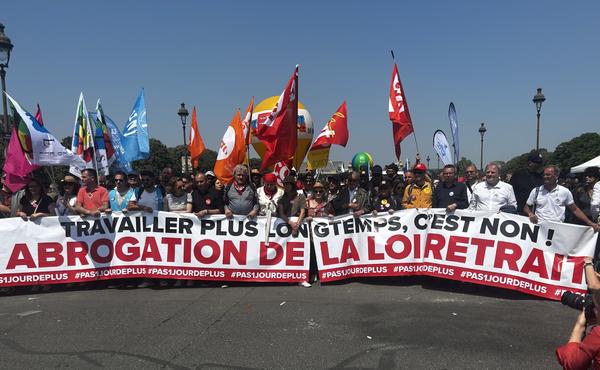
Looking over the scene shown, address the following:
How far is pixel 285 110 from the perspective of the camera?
258 inches

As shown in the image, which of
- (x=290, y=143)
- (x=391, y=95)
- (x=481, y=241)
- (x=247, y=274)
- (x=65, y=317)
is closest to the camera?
(x=65, y=317)

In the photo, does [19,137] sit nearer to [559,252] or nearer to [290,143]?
[290,143]

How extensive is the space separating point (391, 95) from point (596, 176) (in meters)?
3.94

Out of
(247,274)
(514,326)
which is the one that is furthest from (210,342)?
(514,326)

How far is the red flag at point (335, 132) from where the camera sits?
1048 cm

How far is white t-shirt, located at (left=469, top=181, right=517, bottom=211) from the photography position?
5.39 meters

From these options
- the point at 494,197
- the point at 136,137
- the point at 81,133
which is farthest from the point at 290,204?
the point at 81,133

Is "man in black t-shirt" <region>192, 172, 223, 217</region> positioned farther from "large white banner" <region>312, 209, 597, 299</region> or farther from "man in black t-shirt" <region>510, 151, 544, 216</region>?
"man in black t-shirt" <region>510, 151, 544, 216</region>

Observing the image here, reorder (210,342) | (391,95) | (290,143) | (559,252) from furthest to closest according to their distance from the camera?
(391,95) → (290,143) → (559,252) → (210,342)

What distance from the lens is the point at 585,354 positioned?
6.37 feet

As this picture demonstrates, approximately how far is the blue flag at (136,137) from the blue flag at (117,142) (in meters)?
0.15

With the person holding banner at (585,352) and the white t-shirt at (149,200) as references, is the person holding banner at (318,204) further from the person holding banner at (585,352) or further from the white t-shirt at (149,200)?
the person holding banner at (585,352)

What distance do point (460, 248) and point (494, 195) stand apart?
93 cm

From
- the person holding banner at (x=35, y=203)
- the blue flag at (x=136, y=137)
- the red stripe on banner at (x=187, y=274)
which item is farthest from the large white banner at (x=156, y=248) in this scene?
the blue flag at (x=136, y=137)
